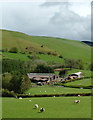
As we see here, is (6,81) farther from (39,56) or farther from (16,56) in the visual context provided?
(39,56)

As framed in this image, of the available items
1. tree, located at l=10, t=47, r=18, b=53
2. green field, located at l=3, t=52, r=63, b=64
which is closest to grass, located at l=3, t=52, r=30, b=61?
green field, located at l=3, t=52, r=63, b=64

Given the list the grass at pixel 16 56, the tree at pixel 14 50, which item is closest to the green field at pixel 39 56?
the grass at pixel 16 56

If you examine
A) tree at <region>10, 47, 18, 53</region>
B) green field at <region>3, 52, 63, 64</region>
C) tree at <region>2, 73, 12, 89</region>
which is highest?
tree at <region>10, 47, 18, 53</region>

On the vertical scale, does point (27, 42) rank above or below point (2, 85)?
above

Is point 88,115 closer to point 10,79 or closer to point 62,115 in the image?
point 62,115

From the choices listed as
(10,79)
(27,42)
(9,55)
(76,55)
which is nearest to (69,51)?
(76,55)

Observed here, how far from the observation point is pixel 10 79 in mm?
53781

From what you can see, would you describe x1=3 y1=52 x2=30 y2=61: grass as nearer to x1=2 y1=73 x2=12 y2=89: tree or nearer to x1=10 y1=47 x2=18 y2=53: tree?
x1=10 y1=47 x2=18 y2=53: tree

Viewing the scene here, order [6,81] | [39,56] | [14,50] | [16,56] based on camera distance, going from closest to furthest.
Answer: [6,81] → [16,56] → [14,50] → [39,56]

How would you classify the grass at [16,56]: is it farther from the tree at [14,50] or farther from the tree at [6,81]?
the tree at [6,81]

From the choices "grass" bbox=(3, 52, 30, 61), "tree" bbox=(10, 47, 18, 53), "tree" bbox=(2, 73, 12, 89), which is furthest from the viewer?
"tree" bbox=(10, 47, 18, 53)

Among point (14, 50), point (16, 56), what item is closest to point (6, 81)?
point (16, 56)

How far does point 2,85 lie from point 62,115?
1484 inches

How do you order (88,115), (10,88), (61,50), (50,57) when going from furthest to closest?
(61,50) < (50,57) < (10,88) < (88,115)
